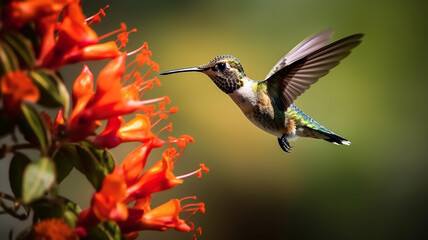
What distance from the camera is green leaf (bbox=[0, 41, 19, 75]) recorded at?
1.04 m

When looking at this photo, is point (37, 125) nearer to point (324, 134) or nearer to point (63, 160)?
point (63, 160)

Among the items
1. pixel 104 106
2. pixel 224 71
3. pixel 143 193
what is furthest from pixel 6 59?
pixel 224 71

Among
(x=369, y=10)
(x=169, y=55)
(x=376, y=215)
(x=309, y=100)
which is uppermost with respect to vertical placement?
(x=369, y=10)

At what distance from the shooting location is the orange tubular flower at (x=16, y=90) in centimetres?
106

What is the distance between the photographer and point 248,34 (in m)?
6.23

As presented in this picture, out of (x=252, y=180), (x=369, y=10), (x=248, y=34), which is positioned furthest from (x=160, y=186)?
(x=369, y=10)

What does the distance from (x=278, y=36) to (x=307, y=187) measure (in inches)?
69.2

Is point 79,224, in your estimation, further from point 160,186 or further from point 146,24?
point 146,24

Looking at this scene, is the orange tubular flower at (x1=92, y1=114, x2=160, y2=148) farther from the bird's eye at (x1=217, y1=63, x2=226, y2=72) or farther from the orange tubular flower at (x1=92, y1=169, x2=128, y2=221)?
the bird's eye at (x1=217, y1=63, x2=226, y2=72)

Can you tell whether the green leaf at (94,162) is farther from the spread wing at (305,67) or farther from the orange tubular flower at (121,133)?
the spread wing at (305,67)

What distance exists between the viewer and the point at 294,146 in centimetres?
561

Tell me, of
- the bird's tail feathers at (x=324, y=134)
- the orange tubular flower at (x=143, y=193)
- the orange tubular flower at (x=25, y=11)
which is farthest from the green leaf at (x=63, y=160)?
the bird's tail feathers at (x=324, y=134)

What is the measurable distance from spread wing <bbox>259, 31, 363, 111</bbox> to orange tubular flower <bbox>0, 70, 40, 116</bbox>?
4.26 feet

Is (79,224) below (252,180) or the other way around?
the other way around
